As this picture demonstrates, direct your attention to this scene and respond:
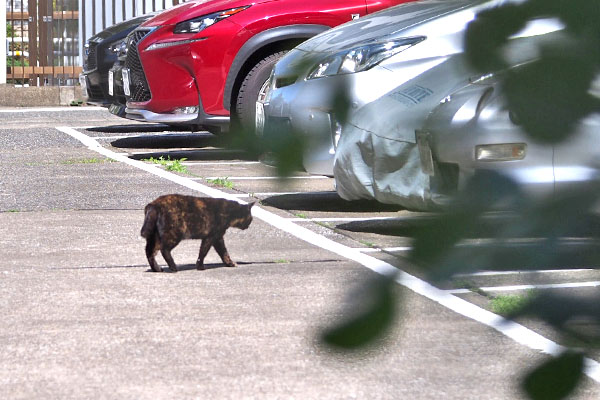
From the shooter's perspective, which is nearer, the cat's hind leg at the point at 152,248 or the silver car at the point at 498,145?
the silver car at the point at 498,145

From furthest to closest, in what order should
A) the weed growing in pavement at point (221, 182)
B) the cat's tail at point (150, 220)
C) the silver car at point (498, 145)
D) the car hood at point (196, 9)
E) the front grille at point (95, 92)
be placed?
the front grille at point (95, 92)
the car hood at point (196, 9)
the weed growing in pavement at point (221, 182)
the cat's tail at point (150, 220)
the silver car at point (498, 145)

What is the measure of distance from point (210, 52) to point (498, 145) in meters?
7.74

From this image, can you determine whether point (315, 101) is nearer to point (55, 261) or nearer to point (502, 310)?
point (502, 310)

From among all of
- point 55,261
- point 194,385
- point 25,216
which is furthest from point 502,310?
point 25,216

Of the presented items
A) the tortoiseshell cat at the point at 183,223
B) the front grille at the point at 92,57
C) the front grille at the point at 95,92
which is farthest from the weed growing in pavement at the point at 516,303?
the front grille at the point at 92,57

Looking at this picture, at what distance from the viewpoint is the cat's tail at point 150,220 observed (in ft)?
15.0

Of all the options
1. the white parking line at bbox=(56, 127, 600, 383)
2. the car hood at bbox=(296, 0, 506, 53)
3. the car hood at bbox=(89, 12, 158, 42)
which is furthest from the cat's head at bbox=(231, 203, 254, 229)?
the car hood at bbox=(89, 12, 158, 42)

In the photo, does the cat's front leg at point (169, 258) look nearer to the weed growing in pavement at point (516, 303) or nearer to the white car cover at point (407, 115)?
the white car cover at point (407, 115)

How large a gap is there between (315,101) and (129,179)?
23.4 ft

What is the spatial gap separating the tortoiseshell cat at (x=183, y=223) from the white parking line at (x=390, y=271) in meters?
0.50

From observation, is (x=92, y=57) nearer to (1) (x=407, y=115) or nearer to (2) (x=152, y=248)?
(2) (x=152, y=248)

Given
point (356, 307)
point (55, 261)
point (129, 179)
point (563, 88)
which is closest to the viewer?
point (563, 88)

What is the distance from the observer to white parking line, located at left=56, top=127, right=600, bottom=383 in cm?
94

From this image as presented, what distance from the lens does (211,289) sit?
4395mm
